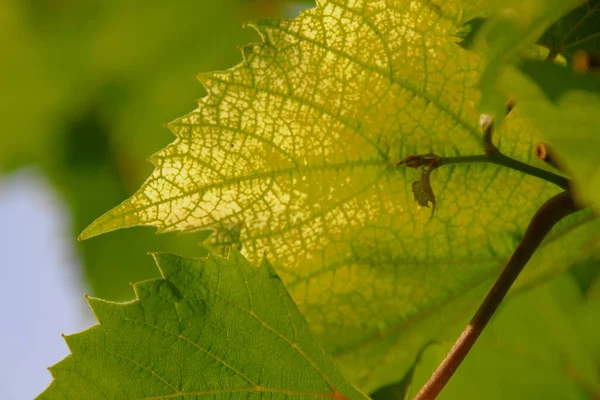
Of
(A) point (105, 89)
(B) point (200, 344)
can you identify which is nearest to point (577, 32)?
(B) point (200, 344)

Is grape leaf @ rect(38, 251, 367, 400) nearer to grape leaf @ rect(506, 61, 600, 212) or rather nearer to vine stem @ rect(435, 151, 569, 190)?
vine stem @ rect(435, 151, 569, 190)

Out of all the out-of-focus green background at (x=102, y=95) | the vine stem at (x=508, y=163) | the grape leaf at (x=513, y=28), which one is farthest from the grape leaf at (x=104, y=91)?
the grape leaf at (x=513, y=28)

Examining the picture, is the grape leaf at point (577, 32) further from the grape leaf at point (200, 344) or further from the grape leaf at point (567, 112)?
the grape leaf at point (200, 344)

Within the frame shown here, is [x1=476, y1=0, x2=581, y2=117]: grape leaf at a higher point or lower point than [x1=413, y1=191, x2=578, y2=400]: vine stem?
higher

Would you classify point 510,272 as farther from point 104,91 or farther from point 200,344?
point 104,91

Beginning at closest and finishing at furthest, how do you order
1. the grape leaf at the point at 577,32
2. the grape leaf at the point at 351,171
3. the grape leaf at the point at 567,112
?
the grape leaf at the point at 567,112 < the grape leaf at the point at 577,32 < the grape leaf at the point at 351,171

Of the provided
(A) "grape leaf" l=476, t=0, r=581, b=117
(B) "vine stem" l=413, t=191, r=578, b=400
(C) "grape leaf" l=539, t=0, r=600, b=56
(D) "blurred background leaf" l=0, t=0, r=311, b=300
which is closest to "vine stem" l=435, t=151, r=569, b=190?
(B) "vine stem" l=413, t=191, r=578, b=400
